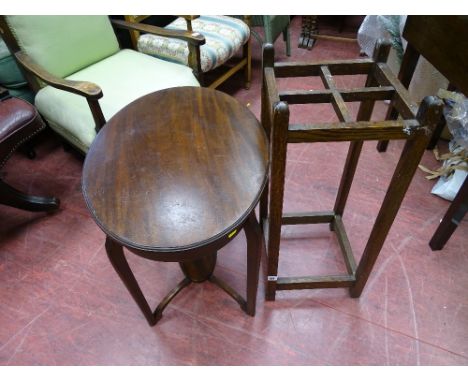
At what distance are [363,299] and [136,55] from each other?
167 centimetres

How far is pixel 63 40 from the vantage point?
1549mm

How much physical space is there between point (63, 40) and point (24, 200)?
2.59ft

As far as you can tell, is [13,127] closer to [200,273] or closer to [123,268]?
[123,268]

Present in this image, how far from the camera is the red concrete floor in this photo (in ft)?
3.88

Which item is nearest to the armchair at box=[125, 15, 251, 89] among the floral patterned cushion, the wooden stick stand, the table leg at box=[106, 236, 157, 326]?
the floral patterned cushion

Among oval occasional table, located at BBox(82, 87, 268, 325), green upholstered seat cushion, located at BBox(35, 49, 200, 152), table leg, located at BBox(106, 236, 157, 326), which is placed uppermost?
oval occasional table, located at BBox(82, 87, 268, 325)

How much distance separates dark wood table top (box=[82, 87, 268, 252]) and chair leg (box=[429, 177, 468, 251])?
2.89 feet

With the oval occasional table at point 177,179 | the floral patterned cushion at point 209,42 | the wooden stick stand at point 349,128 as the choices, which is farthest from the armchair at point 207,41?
the wooden stick stand at point 349,128

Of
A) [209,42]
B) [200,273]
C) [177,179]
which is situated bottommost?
[200,273]

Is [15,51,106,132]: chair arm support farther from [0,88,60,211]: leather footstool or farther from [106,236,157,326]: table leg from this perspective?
[106,236,157,326]: table leg

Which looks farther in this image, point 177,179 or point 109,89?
point 109,89

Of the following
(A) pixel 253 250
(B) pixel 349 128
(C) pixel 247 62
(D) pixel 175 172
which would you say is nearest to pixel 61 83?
(D) pixel 175 172
